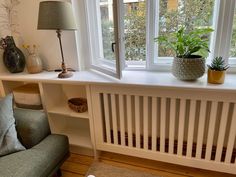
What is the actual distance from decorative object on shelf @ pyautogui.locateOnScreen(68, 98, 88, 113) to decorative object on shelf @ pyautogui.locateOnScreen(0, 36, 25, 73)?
1.95 ft

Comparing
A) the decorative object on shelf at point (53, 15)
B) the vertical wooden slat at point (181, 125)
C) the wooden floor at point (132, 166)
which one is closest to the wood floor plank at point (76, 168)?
the wooden floor at point (132, 166)

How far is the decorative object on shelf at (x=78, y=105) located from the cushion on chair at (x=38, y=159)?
0.28 metres

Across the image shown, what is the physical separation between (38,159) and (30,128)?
0.80ft

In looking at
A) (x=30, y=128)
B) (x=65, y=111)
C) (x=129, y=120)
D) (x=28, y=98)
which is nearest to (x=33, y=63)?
(x=28, y=98)

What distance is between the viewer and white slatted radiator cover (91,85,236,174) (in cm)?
138

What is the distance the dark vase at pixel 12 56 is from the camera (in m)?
1.76

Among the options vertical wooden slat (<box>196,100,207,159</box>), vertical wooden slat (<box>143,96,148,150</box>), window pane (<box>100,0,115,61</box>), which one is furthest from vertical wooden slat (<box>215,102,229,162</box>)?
window pane (<box>100,0,115,61</box>)

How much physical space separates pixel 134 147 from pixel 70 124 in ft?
2.59

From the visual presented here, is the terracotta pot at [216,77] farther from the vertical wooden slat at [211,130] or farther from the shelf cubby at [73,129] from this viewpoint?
the shelf cubby at [73,129]

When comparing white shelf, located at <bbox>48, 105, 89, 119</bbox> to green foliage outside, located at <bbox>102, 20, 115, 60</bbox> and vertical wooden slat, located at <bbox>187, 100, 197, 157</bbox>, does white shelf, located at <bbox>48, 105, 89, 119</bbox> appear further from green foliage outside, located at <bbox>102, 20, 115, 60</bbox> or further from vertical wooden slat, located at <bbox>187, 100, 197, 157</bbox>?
vertical wooden slat, located at <bbox>187, 100, 197, 157</bbox>

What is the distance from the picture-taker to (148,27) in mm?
1665

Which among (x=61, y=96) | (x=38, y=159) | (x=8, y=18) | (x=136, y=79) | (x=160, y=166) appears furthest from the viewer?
(x=61, y=96)

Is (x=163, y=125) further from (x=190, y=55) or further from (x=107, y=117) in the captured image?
(x=190, y=55)

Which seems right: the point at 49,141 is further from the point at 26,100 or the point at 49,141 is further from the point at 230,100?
the point at 230,100
